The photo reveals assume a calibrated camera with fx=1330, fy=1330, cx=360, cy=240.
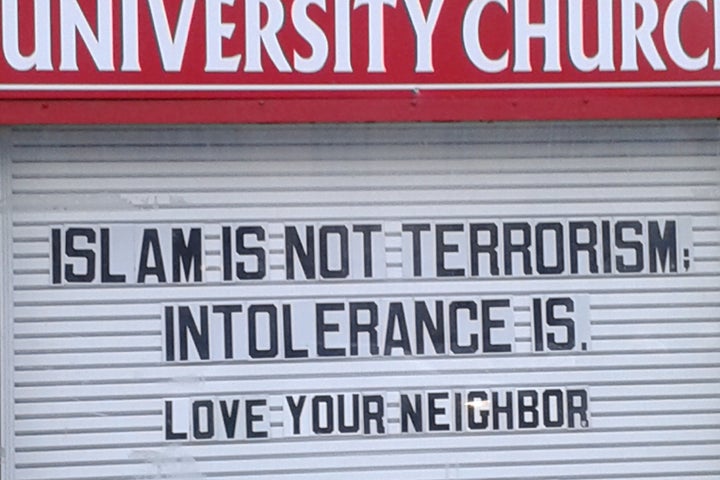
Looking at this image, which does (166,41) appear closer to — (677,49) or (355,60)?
(355,60)

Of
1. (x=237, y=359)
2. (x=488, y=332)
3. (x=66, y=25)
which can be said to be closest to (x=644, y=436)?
(x=488, y=332)

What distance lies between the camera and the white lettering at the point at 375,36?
5582 mm

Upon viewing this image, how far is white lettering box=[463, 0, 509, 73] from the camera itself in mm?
5605

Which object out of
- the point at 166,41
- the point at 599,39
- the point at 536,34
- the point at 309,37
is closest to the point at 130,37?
the point at 166,41

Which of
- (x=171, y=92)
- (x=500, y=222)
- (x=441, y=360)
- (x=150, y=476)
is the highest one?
(x=171, y=92)

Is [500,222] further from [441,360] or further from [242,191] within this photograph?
[242,191]

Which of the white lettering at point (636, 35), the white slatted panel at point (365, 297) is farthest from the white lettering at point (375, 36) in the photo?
the white lettering at point (636, 35)

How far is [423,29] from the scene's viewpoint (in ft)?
18.4

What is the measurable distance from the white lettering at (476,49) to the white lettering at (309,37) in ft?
1.97

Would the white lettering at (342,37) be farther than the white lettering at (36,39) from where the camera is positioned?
Yes

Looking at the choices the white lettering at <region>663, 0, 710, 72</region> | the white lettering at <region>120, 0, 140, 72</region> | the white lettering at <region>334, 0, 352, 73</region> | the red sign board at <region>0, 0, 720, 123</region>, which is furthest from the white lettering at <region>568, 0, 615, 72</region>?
the white lettering at <region>120, 0, 140, 72</region>

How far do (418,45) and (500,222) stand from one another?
0.86 metres

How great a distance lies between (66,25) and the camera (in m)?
5.49

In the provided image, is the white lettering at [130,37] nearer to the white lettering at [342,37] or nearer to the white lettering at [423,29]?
the white lettering at [342,37]
